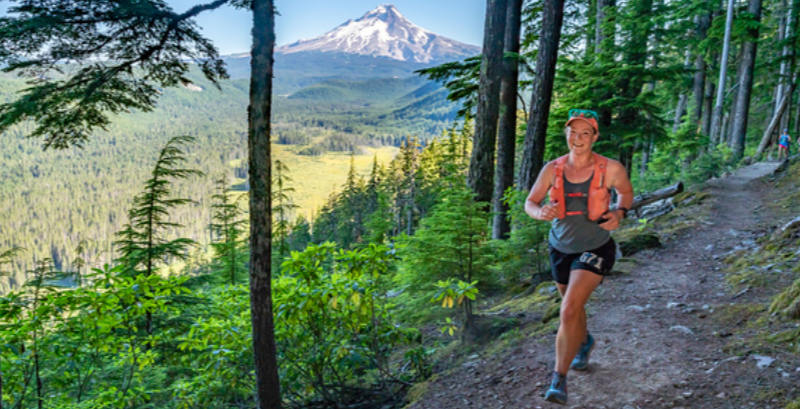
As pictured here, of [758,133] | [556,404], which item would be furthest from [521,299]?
[758,133]

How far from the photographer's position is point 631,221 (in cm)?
1174

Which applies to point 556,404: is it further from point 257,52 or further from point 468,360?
point 257,52

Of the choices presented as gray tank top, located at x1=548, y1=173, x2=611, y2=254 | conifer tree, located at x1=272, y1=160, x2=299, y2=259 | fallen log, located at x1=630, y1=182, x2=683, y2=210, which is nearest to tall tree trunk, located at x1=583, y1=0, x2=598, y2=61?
fallen log, located at x1=630, y1=182, x2=683, y2=210

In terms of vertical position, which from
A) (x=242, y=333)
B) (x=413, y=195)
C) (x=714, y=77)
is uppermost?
(x=714, y=77)

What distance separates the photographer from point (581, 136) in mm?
3100

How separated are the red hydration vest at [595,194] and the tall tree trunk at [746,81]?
62.0 feet

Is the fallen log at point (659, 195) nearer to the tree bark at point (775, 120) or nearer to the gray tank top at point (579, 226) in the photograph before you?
the tree bark at point (775, 120)

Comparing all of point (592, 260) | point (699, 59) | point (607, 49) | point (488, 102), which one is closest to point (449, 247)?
point (592, 260)

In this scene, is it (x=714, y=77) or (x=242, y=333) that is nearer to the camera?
(x=242, y=333)

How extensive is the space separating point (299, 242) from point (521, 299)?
190 ft

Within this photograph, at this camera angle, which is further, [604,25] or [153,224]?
[604,25]

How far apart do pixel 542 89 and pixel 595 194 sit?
20.6 ft

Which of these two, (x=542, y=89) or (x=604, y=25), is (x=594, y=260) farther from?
(x=604, y=25)

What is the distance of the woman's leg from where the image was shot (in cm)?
304
